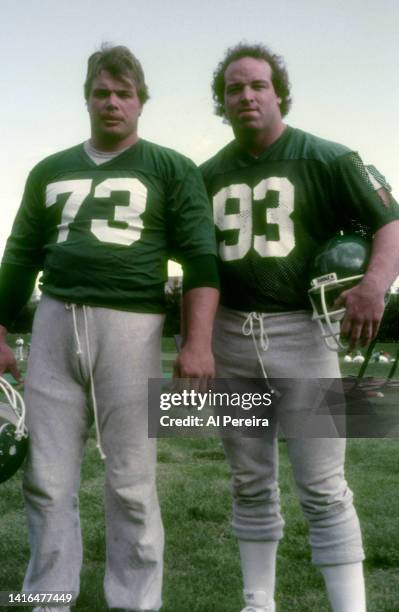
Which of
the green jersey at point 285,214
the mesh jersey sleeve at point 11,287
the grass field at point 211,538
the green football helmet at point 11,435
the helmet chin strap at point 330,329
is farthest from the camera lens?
the grass field at point 211,538

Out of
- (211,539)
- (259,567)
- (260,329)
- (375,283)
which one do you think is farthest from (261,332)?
(211,539)

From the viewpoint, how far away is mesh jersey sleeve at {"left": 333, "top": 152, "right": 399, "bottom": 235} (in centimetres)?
240

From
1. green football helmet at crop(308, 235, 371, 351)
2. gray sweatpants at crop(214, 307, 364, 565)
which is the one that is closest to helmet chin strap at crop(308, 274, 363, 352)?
green football helmet at crop(308, 235, 371, 351)

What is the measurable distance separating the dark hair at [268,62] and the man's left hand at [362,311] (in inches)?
30.6

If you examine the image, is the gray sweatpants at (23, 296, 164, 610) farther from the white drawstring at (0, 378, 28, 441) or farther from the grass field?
the grass field

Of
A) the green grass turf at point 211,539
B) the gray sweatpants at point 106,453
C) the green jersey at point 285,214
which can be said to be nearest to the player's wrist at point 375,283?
the green jersey at point 285,214

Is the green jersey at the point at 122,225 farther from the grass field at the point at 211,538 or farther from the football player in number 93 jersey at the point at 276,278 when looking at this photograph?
the grass field at the point at 211,538

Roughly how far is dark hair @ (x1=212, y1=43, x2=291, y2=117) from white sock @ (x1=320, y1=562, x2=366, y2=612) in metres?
1.51

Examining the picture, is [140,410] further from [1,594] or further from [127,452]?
[1,594]

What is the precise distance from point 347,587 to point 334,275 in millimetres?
945

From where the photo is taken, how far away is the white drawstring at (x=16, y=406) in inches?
88.2

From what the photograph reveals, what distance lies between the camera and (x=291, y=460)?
2484 mm

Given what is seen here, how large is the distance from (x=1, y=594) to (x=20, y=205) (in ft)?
4.07

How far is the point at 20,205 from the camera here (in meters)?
2.58
